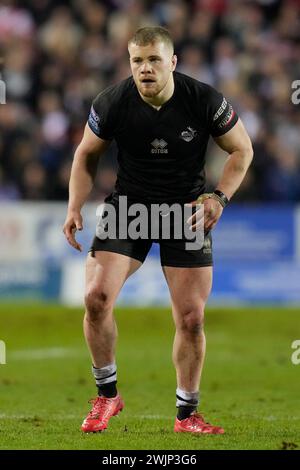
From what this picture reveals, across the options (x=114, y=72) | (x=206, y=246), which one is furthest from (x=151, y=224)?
(x=114, y=72)

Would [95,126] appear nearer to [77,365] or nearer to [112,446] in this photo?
[112,446]

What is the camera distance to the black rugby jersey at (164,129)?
7.87 meters

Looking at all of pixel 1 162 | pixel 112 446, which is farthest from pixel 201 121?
pixel 1 162

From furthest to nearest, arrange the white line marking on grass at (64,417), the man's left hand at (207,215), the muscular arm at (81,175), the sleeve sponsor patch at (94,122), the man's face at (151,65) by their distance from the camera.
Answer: the white line marking on grass at (64,417), the muscular arm at (81,175), the sleeve sponsor patch at (94,122), the man's left hand at (207,215), the man's face at (151,65)

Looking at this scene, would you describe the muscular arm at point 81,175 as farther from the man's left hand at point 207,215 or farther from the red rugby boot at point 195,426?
the red rugby boot at point 195,426

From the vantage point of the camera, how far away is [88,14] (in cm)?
2052

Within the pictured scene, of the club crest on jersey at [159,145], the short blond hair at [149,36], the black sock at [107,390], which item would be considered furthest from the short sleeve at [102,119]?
the black sock at [107,390]

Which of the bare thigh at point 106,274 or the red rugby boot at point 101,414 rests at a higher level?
the bare thigh at point 106,274

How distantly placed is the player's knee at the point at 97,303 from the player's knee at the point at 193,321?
1.76ft

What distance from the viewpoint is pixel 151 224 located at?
316 inches

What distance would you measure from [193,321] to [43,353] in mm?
6900

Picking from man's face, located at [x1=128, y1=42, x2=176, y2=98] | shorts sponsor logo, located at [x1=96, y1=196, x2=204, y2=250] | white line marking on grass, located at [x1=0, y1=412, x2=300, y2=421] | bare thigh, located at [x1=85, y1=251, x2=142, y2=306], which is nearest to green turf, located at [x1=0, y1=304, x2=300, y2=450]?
white line marking on grass, located at [x1=0, y1=412, x2=300, y2=421]

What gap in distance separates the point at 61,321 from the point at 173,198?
857 centimetres

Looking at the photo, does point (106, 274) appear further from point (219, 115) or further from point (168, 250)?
point (219, 115)
